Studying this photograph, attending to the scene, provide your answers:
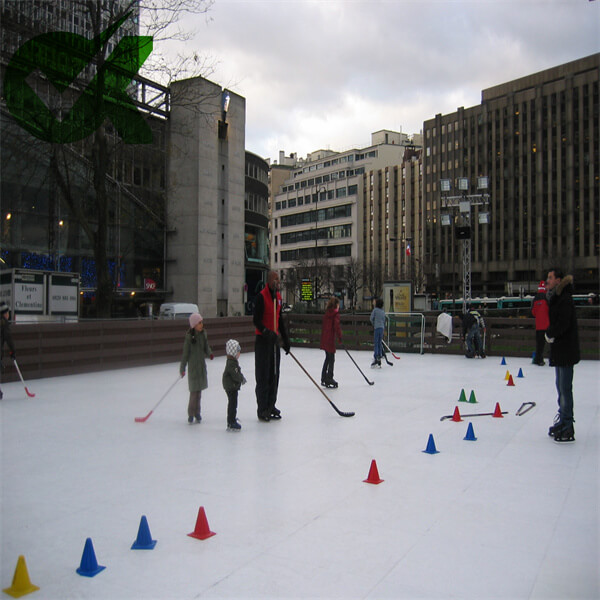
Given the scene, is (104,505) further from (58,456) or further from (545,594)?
(545,594)

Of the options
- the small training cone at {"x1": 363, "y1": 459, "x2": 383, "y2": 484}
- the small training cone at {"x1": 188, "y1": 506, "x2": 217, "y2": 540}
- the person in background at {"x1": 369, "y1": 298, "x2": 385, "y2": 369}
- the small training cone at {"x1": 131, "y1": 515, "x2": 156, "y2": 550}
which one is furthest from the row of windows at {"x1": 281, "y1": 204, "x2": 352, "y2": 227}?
the small training cone at {"x1": 131, "y1": 515, "x2": 156, "y2": 550}

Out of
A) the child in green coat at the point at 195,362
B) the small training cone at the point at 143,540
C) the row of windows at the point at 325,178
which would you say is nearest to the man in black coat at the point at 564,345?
the child in green coat at the point at 195,362

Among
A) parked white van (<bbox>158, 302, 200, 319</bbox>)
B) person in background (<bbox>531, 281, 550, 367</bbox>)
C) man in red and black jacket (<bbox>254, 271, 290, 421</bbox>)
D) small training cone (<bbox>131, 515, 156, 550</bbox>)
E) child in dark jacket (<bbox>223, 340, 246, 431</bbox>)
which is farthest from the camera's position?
parked white van (<bbox>158, 302, 200, 319</bbox>)

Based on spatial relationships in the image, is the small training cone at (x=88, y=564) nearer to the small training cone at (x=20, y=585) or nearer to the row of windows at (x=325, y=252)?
the small training cone at (x=20, y=585)

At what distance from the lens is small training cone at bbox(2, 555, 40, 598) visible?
3.32 m

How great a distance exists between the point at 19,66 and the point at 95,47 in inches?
155

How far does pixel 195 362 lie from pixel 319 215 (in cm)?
10544

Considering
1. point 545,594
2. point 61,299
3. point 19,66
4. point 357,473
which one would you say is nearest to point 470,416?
point 357,473

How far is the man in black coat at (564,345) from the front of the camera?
6945 mm

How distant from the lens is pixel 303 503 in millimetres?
4918

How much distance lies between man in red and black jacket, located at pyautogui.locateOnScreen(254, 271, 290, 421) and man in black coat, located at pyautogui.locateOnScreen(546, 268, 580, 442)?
12.3ft

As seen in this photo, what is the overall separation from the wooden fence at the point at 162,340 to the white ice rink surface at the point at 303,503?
13.2 ft

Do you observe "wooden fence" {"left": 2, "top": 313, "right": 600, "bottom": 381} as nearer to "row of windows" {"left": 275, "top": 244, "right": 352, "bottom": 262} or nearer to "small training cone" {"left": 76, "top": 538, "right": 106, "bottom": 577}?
"small training cone" {"left": 76, "top": 538, "right": 106, "bottom": 577}

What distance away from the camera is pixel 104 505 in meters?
4.90
